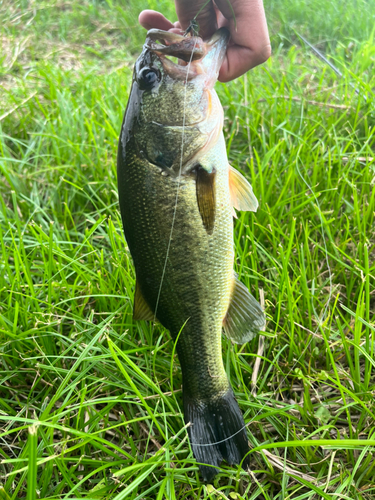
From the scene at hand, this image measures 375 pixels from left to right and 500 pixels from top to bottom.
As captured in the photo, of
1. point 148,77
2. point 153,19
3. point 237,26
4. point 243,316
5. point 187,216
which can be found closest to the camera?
point 187,216

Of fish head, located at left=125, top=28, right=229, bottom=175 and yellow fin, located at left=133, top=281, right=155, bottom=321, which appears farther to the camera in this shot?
yellow fin, located at left=133, top=281, right=155, bottom=321

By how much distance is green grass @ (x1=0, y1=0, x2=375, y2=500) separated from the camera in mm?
1671

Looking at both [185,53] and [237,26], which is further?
[237,26]

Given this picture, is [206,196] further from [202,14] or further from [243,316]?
[202,14]

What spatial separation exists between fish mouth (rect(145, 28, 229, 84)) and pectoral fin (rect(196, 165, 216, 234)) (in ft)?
1.50

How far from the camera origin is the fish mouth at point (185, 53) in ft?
5.64

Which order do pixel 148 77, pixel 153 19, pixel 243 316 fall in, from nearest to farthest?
pixel 148 77 < pixel 243 316 < pixel 153 19

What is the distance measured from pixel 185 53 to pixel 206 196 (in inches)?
26.2

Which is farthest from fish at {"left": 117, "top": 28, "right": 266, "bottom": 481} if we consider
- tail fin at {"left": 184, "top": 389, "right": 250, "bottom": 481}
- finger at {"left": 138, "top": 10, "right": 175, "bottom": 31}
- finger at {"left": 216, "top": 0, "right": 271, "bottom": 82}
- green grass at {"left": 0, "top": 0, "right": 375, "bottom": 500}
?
finger at {"left": 138, "top": 10, "right": 175, "bottom": 31}

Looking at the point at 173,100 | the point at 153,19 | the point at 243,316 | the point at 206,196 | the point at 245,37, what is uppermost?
the point at 153,19

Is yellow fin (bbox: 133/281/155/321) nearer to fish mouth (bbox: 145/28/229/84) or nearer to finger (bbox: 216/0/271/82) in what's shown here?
fish mouth (bbox: 145/28/229/84)

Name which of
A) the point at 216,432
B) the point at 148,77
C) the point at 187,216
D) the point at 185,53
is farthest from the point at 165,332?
the point at 185,53

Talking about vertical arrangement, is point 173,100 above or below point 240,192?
above

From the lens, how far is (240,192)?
6.25 ft
